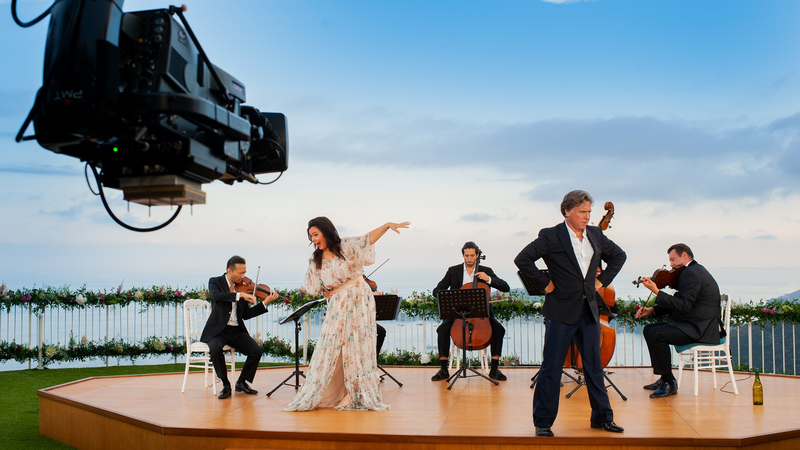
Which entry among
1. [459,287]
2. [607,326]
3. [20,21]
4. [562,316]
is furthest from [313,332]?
[20,21]

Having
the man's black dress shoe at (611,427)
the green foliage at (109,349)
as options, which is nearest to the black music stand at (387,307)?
the man's black dress shoe at (611,427)

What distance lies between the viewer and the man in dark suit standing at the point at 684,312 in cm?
611

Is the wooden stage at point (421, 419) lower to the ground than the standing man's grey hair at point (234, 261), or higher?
lower

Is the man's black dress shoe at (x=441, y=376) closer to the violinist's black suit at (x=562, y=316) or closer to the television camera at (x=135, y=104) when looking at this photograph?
the violinist's black suit at (x=562, y=316)

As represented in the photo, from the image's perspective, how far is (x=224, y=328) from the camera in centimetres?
655

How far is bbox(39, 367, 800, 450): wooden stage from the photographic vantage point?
4492 mm

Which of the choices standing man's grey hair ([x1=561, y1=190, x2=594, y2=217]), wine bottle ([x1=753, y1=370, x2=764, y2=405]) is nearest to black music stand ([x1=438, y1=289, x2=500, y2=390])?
standing man's grey hair ([x1=561, y1=190, x2=594, y2=217])

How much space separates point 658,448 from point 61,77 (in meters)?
4.07

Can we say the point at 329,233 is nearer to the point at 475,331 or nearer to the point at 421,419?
the point at 421,419

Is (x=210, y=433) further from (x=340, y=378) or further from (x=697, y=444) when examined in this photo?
(x=697, y=444)

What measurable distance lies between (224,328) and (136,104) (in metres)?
3.87

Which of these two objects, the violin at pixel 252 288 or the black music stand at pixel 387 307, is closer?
the violin at pixel 252 288

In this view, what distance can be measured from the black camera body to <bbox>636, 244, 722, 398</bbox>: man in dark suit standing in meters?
4.27

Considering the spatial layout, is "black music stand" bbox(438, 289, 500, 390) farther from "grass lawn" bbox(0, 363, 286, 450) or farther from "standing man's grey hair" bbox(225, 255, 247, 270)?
"grass lawn" bbox(0, 363, 286, 450)
